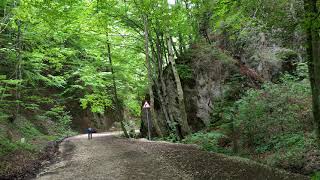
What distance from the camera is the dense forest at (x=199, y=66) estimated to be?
8.52 metres

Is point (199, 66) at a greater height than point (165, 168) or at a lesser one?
greater

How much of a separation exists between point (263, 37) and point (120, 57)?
12.1 metres

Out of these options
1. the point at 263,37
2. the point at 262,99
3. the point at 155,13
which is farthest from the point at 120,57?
→ the point at 262,99

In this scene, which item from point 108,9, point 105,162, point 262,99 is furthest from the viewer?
point 108,9

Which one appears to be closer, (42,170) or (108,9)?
(42,170)

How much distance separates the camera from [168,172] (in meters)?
8.97

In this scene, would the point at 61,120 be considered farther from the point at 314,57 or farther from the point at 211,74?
the point at 314,57

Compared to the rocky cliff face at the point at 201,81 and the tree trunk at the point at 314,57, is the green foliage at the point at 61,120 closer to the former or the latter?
the rocky cliff face at the point at 201,81

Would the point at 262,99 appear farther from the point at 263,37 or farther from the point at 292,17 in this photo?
the point at 263,37

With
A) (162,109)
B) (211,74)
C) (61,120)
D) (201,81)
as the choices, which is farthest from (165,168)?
(61,120)

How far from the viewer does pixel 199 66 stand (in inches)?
737

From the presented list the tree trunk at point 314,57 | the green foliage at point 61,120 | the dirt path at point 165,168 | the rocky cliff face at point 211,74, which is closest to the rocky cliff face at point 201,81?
the rocky cliff face at point 211,74

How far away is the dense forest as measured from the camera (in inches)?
336

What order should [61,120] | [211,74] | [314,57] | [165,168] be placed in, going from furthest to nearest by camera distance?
[61,120] → [211,74] → [165,168] → [314,57]
